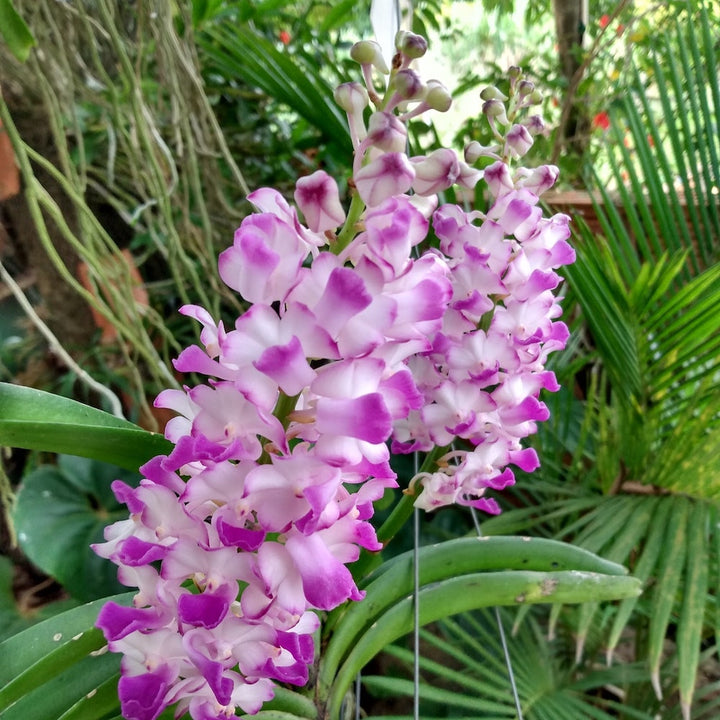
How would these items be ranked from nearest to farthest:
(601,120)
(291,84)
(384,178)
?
1. (384,178)
2. (291,84)
3. (601,120)

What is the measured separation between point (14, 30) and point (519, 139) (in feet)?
1.43

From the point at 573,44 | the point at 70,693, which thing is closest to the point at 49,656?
the point at 70,693

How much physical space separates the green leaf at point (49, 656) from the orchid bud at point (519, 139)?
435 millimetres

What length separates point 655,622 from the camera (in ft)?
2.19

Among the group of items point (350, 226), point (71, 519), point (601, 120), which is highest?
point (601, 120)

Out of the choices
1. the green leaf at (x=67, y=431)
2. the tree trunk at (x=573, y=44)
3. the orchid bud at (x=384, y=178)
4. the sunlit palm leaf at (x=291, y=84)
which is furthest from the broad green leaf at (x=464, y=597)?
the tree trunk at (x=573, y=44)

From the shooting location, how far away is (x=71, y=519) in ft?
2.86

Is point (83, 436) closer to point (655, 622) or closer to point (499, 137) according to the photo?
point (499, 137)

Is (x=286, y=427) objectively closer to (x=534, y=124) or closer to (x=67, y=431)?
(x=67, y=431)

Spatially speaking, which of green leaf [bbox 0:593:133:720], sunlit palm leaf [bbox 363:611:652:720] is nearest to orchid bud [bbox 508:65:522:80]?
green leaf [bbox 0:593:133:720]

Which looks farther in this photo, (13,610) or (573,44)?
(573,44)

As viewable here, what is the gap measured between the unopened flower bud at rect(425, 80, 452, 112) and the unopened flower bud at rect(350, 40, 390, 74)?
37 mm

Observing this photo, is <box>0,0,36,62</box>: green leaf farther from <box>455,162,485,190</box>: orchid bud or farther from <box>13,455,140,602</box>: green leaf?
<box>13,455,140,602</box>: green leaf

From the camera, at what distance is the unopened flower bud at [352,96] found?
30 centimetres
